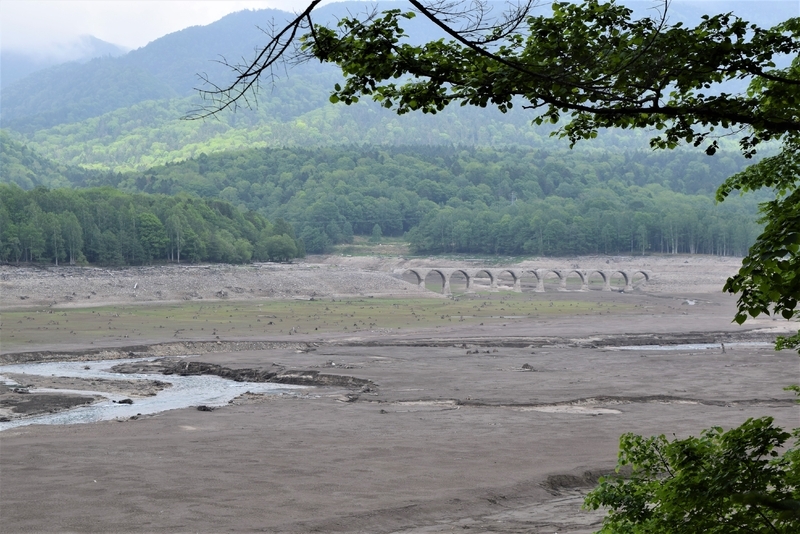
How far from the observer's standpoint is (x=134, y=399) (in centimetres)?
3412

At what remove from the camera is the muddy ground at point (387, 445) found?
17938 millimetres

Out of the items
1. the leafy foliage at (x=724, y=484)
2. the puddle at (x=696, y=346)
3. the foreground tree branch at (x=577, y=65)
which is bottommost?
the puddle at (x=696, y=346)

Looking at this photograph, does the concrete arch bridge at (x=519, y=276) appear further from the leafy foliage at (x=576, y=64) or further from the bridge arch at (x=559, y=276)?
the leafy foliage at (x=576, y=64)

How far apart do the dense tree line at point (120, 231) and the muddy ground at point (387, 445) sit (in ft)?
192

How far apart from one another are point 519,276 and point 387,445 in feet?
344

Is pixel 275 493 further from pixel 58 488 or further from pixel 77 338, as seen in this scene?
pixel 77 338

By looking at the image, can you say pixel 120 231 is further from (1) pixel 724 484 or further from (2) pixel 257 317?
(1) pixel 724 484

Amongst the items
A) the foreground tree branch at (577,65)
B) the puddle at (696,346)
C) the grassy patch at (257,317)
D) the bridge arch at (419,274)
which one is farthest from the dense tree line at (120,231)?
the foreground tree branch at (577,65)

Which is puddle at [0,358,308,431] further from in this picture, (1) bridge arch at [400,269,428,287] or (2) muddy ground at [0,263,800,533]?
(1) bridge arch at [400,269,428,287]

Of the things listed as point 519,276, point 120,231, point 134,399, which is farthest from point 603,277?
point 134,399

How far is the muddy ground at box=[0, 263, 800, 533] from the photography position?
17938mm

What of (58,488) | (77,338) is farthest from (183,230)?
(58,488)

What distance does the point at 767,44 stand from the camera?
7.92 meters

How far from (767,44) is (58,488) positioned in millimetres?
16707
